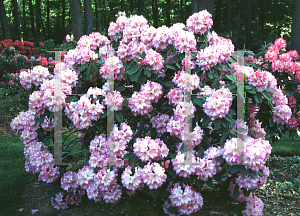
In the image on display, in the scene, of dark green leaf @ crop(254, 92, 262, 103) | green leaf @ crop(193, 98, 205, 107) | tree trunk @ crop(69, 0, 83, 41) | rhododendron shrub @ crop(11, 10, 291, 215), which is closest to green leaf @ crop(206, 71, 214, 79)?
rhododendron shrub @ crop(11, 10, 291, 215)

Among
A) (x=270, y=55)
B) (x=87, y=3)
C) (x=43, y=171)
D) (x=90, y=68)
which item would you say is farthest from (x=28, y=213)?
(x=87, y=3)

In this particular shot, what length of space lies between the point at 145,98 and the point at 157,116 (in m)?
0.31

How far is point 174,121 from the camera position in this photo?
258 cm

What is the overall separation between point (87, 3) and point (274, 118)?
8.50m

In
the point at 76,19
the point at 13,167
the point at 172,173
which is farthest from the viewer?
the point at 76,19

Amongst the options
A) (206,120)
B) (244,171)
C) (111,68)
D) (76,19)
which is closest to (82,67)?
(111,68)

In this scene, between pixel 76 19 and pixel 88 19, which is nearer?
pixel 76 19

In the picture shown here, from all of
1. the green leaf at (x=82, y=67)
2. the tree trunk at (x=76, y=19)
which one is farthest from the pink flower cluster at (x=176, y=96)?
the tree trunk at (x=76, y=19)

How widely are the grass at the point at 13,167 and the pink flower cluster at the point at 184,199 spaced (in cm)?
Answer: 164

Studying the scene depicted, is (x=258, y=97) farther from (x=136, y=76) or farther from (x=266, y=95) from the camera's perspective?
(x=136, y=76)

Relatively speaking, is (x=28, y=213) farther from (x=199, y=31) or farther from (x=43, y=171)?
(x=199, y=31)

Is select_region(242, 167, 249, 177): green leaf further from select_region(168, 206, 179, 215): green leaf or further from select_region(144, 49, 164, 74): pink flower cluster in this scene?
select_region(144, 49, 164, 74): pink flower cluster

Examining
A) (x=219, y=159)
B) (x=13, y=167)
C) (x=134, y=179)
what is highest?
(x=219, y=159)

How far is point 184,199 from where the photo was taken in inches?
103
